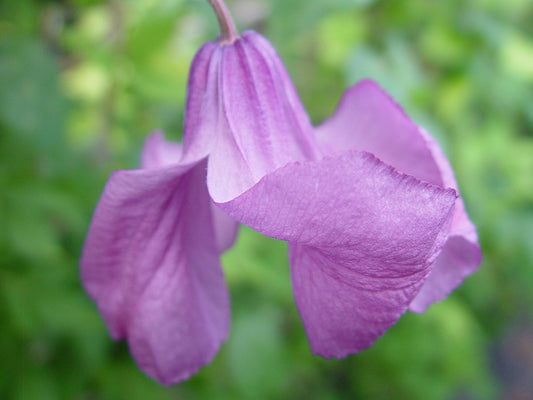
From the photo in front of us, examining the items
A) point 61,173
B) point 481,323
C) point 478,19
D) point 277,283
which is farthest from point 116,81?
point 481,323

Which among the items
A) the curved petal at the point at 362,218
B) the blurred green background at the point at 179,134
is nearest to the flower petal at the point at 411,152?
the curved petal at the point at 362,218

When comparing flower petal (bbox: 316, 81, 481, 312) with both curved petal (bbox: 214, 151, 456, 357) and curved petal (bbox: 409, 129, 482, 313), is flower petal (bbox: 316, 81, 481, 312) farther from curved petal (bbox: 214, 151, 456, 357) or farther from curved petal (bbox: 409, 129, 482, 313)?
curved petal (bbox: 214, 151, 456, 357)

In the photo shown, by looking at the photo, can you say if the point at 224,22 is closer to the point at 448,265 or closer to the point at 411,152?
the point at 411,152

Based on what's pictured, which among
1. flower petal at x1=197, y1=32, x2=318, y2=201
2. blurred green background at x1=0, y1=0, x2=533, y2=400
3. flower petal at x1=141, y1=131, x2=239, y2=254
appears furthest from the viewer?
blurred green background at x1=0, y1=0, x2=533, y2=400

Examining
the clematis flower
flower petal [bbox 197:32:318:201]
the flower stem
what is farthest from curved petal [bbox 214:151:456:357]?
the flower stem

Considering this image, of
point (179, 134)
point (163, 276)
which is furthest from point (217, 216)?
point (179, 134)

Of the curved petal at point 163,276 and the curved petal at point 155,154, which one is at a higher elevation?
the curved petal at point 155,154

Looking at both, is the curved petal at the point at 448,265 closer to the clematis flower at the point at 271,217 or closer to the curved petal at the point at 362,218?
the clematis flower at the point at 271,217

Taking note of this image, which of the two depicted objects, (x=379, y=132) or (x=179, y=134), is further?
(x=179, y=134)
